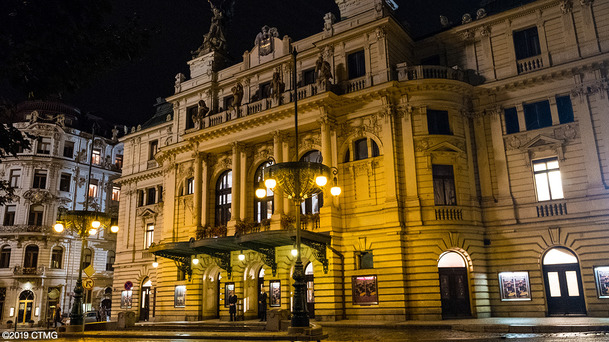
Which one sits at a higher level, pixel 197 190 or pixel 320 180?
pixel 197 190

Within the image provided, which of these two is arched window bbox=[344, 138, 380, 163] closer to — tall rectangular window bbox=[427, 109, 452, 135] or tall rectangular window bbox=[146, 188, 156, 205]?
tall rectangular window bbox=[427, 109, 452, 135]

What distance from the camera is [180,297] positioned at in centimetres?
3422

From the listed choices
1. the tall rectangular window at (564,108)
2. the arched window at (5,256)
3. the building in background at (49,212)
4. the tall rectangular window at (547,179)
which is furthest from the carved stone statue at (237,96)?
the arched window at (5,256)

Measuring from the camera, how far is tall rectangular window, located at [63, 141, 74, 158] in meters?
53.4

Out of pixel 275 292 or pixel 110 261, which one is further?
pixel 110 261

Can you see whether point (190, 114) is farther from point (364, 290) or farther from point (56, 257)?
point (56, 257)

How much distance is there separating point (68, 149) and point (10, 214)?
28.3 feet

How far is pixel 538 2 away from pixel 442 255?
584 inches

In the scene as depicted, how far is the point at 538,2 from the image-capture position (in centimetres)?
2747

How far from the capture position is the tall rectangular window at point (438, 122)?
90.8ft

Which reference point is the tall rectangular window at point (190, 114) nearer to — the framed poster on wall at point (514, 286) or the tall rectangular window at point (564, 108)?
the framed poster on wall at point (514, 286)

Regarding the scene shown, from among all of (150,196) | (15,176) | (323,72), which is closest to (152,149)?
(150,196)

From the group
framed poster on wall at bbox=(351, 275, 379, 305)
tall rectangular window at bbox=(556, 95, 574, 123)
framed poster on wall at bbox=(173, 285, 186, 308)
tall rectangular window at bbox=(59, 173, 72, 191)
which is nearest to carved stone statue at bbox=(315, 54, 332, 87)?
framed poster on wall at bbox=(351, 275, 379, 305)

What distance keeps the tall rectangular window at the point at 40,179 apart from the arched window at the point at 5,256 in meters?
6.64
